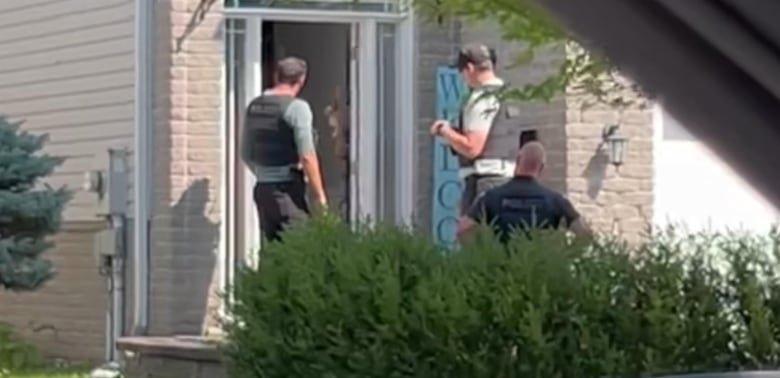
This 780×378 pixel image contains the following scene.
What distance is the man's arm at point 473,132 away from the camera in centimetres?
1229

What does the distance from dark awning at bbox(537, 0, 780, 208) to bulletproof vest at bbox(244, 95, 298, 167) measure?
1050cm

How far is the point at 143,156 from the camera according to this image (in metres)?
14.1

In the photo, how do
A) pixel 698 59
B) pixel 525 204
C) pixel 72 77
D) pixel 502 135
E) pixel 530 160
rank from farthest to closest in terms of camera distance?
pixel 72 77 < pixel 502 135 < pixel 530 160 < pixel 525 204 < pixel 698 59

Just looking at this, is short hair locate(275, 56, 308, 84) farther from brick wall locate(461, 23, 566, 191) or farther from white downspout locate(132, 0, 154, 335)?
white downspout locate(132, 0, 154, 335)

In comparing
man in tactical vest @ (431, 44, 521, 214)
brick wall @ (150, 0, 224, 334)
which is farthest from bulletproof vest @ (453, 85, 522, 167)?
brick wall @ (150, 0, 224, 334)

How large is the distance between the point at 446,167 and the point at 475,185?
2055mm

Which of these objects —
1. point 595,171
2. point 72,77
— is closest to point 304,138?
point 595,171

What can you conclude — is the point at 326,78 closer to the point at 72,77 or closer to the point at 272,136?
the point at 72,77

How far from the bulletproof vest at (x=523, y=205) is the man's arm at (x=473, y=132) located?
4.25 feet

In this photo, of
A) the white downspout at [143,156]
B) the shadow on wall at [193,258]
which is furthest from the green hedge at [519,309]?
the white downspout at [143,156]

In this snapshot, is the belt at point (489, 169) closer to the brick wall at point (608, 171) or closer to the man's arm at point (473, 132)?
the man's arm at point (473, 132)

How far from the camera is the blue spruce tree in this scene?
13703mm

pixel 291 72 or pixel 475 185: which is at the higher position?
pixel 291 72

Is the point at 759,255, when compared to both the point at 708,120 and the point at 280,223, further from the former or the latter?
the point at 708,120
